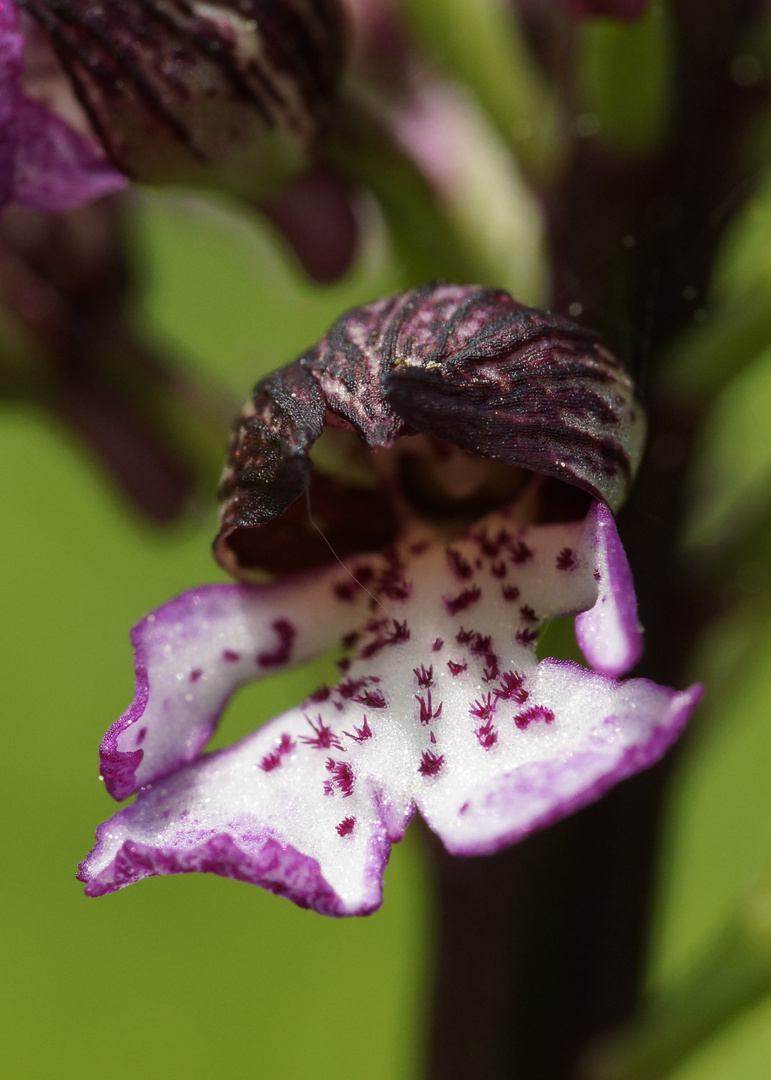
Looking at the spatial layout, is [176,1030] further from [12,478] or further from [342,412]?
[342,412]

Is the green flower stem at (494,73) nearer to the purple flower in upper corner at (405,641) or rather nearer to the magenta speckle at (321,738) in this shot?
the purple flower in upper corner at (405,641)

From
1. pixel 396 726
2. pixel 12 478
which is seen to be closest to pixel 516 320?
pixel 396 726

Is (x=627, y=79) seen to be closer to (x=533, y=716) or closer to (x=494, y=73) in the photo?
(x=494, y=73)

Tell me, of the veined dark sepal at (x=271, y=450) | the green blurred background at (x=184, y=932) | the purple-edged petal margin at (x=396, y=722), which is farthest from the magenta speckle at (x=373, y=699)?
the green blurred background at (x=184, y=932)

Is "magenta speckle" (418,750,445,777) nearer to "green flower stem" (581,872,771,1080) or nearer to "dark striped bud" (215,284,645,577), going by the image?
"dark striped bud" (215,284,645,577)

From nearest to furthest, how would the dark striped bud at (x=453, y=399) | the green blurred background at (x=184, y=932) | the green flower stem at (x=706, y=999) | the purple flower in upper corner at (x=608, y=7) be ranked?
the dark striped bud at (x=453, y=399)
the purple flower in upper corner at (x=608, y=7)
the green flower stem at (x=706, y=999)
the green blurred background at (x=184, y=932)

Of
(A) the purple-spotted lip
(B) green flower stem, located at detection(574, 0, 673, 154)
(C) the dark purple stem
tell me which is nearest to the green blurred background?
(C) the dark purple stem

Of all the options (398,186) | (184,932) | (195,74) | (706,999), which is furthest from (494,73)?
(184,932)
